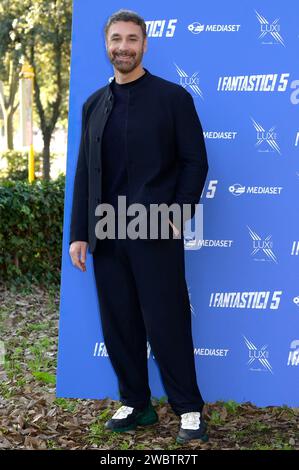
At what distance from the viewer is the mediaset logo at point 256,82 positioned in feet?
14.2

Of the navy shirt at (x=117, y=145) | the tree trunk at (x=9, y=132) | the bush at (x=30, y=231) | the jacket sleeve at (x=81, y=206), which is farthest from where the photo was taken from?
the tree trunk at (x=9, y=132)

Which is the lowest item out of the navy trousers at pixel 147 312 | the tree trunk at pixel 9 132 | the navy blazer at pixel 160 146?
the navy trousers at pixel 147 312

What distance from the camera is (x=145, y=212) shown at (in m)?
3.84

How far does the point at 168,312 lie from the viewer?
3955 millimetres

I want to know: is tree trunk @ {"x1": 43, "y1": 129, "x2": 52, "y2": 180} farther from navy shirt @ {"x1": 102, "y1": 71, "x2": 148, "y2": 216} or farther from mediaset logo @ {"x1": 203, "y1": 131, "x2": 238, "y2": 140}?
navy shirt @ {"x1": 102, "y1": 71, "x2": 148, "y2": 216}

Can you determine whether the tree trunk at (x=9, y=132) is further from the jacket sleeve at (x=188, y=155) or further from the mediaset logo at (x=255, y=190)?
the jacket sleeve at (x=188, y=155)

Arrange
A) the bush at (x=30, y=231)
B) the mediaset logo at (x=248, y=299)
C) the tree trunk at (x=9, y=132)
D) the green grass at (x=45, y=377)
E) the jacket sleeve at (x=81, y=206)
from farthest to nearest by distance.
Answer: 1. the tree trunk at (x=9, y=132)
2. the bush at (x=30, y=231)
3. the green grass at (x=45, y=377)
4. the mediaset logo at (x=248, y=299)
5. the jacket sleeve at (x=81, y=206)

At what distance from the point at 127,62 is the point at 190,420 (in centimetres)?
201

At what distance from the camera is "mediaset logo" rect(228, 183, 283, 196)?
174 inches

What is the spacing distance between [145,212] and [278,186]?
3.32 feet

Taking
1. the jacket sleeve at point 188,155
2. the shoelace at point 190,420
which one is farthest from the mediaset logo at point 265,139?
the shoelace at point 190,420

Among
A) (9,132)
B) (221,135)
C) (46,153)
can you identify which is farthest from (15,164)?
(221,135)

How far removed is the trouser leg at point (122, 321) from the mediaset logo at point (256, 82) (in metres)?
1.22
